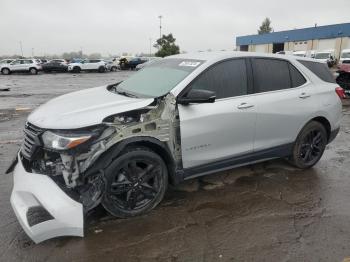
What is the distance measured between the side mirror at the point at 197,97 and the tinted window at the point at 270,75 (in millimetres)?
1027

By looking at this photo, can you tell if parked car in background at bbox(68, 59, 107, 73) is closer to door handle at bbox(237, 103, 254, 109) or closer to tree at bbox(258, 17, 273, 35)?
door handle at bbox(237, 103, 254, 109)

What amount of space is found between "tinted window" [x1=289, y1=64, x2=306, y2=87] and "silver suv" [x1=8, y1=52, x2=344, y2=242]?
0.8 inches

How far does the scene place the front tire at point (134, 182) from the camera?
365 centimetres

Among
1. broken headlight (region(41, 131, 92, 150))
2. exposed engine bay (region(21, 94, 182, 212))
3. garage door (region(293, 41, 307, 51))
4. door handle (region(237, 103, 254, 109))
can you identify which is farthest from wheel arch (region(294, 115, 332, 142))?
garage door (region(293, 41, 307, 51))

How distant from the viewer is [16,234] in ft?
11.6

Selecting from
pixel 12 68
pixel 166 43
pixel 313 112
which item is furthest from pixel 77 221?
pixel 166 43

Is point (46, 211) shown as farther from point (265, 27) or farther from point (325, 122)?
point (265, 27)

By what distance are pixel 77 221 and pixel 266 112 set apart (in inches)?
107

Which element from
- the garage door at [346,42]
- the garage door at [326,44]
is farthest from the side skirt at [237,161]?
the garage door at [326,44]

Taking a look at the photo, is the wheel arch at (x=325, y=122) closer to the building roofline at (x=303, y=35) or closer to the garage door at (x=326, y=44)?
the building roofline at (x=303, y=35)

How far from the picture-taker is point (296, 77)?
5105mm

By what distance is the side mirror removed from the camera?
3.87 metres

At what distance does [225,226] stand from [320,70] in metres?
3.10

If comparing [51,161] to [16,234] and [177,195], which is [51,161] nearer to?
[16,234]
